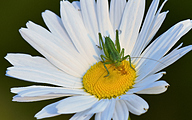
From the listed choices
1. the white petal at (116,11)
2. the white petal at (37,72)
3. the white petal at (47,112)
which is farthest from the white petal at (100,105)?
the white petal at (116,11)

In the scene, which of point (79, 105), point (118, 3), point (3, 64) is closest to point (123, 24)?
point (118, 3)

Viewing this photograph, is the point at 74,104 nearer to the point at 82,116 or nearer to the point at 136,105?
the point at 82,116

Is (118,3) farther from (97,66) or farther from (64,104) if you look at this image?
(64,104)

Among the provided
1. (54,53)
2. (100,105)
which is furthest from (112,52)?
(100,105)

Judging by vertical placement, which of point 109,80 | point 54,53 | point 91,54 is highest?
point 54,53

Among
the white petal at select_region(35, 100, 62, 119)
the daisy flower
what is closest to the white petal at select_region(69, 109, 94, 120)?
the daisy flower

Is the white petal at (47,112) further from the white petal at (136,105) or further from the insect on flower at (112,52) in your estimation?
the insect on flower at (112,52)

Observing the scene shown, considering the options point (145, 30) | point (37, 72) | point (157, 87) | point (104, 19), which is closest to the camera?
point (157, 87)
